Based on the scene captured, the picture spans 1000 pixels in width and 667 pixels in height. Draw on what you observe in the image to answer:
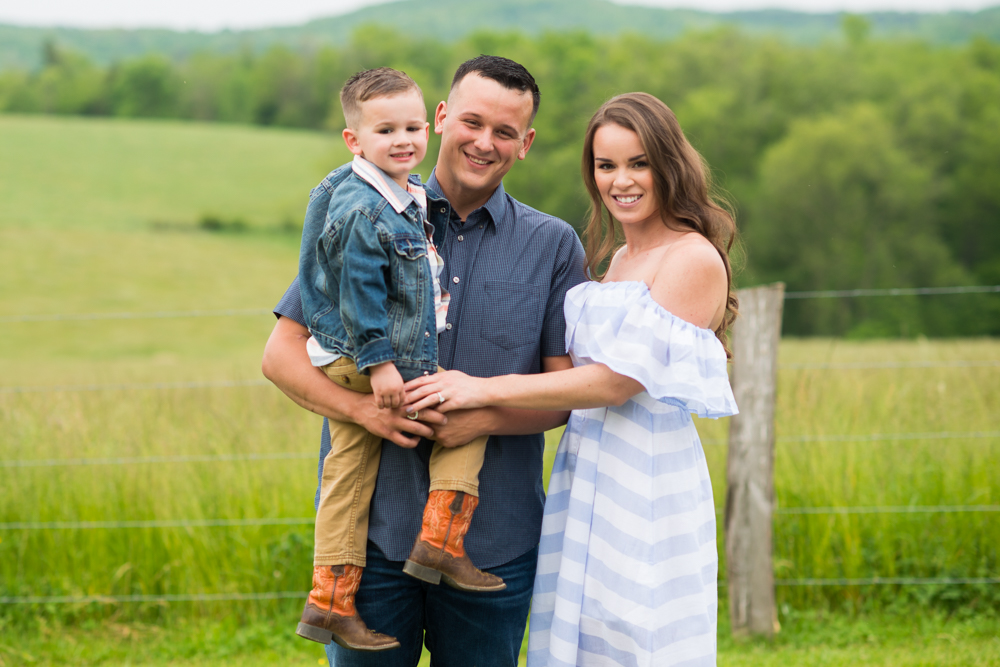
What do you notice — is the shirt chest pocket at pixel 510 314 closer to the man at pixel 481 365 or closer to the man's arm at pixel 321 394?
the man at pixel 481 365

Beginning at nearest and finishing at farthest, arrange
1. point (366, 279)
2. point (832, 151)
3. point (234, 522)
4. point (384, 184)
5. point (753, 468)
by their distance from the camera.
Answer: point (366, 279), point (384, 184), point (753, 468), point (234, 522), point (832, 151)

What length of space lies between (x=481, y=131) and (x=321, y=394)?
0.80 metres

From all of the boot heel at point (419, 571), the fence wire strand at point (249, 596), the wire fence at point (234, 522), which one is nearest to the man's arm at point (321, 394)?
the boot heel at point (419, 571)

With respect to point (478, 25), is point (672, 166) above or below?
below

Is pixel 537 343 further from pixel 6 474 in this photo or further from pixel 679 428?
pixel 6 474

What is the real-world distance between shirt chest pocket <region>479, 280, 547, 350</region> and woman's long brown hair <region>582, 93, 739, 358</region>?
43 centimetres

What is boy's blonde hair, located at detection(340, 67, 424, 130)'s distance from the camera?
1965mm

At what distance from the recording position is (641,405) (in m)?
2.09

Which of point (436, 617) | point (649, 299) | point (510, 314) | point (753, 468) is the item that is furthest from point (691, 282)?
point (753, 468)

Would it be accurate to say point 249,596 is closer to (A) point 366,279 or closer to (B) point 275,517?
(B) point 275,517

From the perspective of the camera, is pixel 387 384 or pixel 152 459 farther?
pixel 152 459

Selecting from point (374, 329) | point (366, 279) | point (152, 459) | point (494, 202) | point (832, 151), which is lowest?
point (152, 459)

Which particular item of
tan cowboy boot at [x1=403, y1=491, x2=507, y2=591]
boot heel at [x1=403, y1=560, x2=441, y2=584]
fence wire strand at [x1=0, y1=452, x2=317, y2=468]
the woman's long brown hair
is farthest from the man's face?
fence wire strand at [x1=0, y1=452, x2=317, y2=468]

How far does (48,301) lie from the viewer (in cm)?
2742
